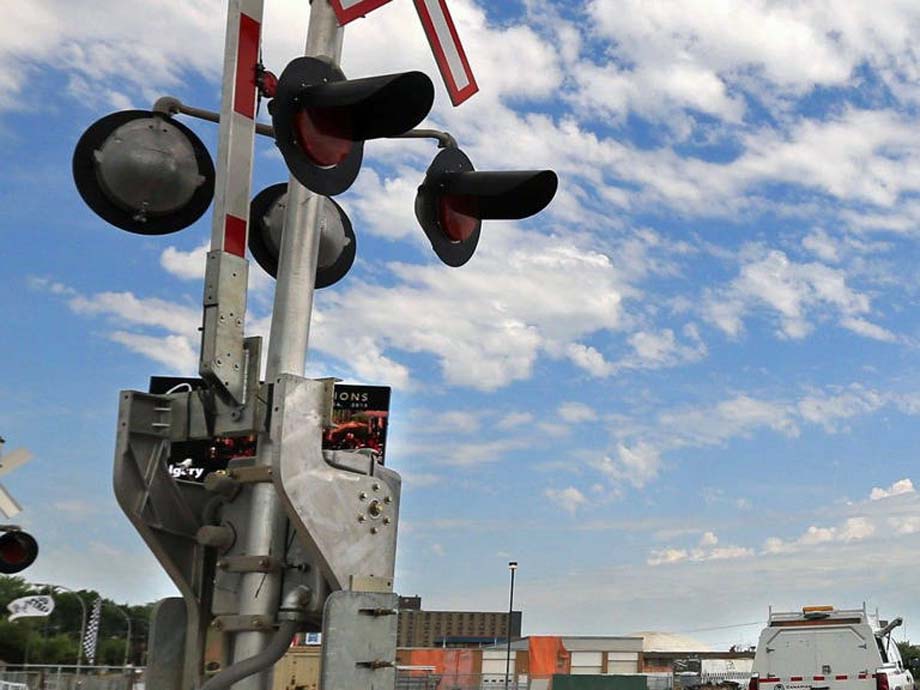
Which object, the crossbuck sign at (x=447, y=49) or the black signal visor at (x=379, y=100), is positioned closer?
the black signal visor at (x=379, y=100)

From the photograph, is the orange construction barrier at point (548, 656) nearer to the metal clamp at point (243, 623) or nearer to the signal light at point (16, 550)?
the signal light at point (16, 550)

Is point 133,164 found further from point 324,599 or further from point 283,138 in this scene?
point 324,599

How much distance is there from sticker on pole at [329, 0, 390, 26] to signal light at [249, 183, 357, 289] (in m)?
0.83

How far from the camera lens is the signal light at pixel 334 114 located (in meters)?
3.98

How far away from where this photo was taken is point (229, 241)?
4.39 metres

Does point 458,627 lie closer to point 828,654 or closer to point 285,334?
point 828,654

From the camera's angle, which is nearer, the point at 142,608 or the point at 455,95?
the point at 455,95

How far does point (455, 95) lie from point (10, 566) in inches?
405

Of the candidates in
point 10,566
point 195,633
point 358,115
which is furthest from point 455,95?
point 10,566

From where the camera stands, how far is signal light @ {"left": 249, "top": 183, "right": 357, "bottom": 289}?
546cm

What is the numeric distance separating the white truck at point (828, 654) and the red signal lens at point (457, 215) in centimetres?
1659

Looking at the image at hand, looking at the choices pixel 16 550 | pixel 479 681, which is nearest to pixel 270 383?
pixel 16 550

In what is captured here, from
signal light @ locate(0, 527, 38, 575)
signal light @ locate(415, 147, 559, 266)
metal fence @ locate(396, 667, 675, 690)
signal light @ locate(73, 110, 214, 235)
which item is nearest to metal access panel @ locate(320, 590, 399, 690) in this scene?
signal light @ locate(415, 147, 559, 266)

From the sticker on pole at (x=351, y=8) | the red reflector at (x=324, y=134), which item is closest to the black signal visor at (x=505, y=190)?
the sticker on pole at (x=351, y=8)
